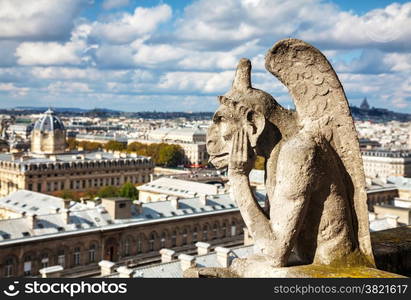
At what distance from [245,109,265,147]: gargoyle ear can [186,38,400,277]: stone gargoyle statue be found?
0.4 inches

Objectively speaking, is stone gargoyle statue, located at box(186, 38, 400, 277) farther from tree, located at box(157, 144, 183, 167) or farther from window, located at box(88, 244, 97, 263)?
tree, located at box(157, 144, 183, 167)

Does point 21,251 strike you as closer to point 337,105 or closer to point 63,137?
point 337,105

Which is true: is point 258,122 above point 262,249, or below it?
above

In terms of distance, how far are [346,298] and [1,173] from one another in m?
99.0

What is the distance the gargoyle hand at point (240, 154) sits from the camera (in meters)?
6.42

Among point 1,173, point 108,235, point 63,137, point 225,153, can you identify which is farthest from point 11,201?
point 63,137

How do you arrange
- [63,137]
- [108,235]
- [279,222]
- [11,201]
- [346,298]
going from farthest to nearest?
[63,137], [11,201], [108,235], [279,222], [346,298]

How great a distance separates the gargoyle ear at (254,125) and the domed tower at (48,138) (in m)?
116

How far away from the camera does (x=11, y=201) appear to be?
58188mm

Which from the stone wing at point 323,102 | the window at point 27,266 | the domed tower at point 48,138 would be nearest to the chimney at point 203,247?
the window at point 27,266

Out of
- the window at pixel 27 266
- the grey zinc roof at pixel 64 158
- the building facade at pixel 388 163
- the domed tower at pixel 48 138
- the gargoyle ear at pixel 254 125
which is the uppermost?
the gargoyle ear at pixel 254 125

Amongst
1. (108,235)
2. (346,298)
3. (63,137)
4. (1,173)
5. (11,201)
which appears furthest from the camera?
(63,137)

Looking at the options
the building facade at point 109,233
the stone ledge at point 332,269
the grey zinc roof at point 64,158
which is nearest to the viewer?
the stone ledge at point 332,269

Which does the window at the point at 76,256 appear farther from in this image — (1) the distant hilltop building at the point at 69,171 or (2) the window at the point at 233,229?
(1) the distant hilltop building at the point at 69,171
